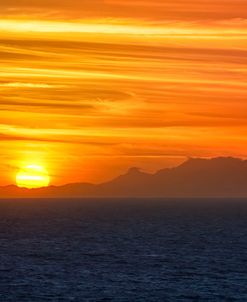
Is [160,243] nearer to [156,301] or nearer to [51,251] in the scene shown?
[51,251]

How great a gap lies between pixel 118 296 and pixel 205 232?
3759 inches

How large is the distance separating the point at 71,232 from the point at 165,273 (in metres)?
76.6

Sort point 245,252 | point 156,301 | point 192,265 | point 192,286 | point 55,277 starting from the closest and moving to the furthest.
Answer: point 156,301 → point 192,286 → point 55,277 → point 192,265 → point 245,252

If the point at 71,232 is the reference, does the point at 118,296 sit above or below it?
below

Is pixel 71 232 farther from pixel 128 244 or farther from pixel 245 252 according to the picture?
pixel 245 252

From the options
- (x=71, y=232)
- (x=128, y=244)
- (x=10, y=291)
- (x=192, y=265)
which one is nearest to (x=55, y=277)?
(x=10, y=291)

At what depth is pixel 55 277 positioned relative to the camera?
372 feet

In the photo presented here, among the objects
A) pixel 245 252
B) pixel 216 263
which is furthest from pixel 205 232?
pixel 216 263

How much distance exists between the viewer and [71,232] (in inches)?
7554

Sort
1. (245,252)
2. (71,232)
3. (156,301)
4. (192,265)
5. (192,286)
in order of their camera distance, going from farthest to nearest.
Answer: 1. (71,232)
2. (245,252)
3. (192,265)
4. (192,286)
5. (156,301)

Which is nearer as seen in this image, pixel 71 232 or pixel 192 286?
pixel 192 286

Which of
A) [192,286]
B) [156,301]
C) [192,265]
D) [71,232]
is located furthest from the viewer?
[71,232]

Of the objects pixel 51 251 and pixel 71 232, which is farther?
pixel 71 232

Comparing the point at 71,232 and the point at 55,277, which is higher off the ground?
the point at 71,232
